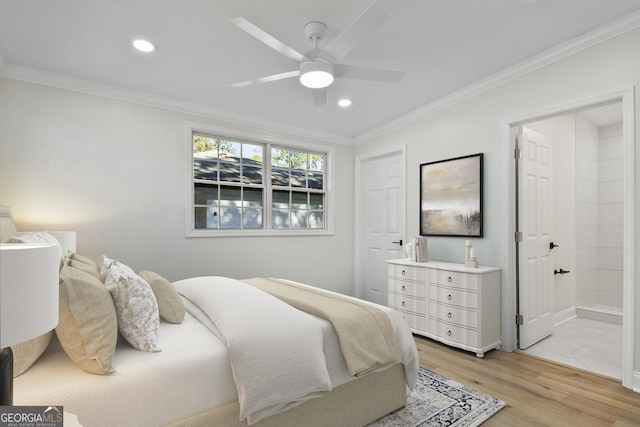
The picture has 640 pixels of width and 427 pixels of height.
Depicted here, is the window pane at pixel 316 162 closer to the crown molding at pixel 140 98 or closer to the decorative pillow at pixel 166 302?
the crown molding at pixel 140 98

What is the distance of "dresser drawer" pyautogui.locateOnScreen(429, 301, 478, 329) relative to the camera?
2.93 meters

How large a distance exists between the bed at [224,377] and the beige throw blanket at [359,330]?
2cm

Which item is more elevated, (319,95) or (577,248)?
(319,95)

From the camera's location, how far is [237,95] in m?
3.46

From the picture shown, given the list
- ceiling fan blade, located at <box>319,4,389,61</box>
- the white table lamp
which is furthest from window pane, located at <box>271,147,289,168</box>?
the white table lamp

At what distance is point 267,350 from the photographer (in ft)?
4.94

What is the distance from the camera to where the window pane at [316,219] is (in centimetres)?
476

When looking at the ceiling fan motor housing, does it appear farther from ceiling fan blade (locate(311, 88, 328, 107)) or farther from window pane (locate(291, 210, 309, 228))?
window pane (locate(291, 210, 309, 228))

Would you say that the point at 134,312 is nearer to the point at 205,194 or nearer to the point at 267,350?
the point at 267,350

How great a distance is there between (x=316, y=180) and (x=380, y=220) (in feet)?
3.69

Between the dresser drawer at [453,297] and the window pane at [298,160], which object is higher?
the window pane at [298,160]

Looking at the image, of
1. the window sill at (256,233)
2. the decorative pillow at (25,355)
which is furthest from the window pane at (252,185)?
the decorative pillow at (25,355)

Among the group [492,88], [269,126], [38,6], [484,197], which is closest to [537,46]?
[492,88]

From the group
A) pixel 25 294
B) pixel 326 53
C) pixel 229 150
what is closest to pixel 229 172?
pixel 229 150
